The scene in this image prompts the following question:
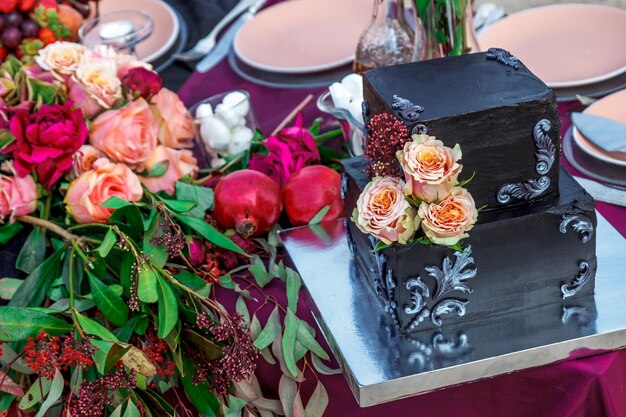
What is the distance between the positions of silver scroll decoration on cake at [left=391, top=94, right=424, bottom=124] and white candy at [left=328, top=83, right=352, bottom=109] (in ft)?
1.04

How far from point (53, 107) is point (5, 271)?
222 mm

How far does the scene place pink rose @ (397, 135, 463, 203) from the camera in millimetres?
710

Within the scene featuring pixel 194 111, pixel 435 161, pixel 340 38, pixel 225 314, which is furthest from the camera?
pixel 340 38

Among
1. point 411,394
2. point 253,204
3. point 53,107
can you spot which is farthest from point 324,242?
point 53,107

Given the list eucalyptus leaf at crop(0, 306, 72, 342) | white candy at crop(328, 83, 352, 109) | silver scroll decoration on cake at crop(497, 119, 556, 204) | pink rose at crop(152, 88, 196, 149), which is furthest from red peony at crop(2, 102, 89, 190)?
silver scroll decoration on cake at crop(497, 119, 556, 204)

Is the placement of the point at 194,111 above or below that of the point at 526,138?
below

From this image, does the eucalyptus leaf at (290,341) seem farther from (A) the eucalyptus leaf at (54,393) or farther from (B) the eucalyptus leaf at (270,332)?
(A) the eucalyptus leaf at (54,393)

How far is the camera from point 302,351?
881mm

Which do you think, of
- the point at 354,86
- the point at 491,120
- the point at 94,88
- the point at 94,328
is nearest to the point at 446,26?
the point at 354,86

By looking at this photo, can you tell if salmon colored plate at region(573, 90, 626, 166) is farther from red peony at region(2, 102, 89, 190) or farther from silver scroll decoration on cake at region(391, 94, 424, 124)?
red peony at region(2, 102, 89, 190)

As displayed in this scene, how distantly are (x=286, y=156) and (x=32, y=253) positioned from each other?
346mm

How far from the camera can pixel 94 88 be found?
1.10 m

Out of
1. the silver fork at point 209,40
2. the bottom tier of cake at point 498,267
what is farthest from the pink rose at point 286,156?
the silver fork at point 209,40

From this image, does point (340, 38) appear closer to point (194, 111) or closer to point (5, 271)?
point (194, 111)
